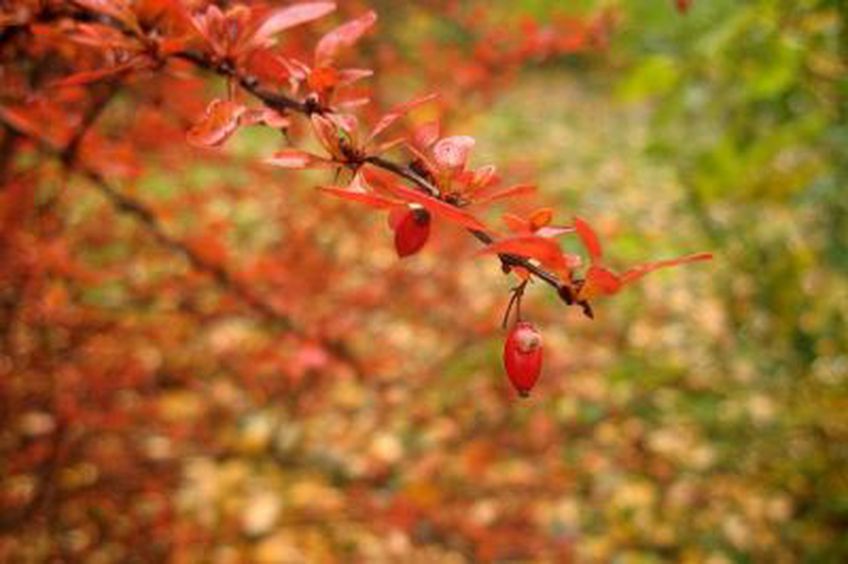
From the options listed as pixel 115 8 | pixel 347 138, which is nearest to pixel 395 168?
pixel 347 138

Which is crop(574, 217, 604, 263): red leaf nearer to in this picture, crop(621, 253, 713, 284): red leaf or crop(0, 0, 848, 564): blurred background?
crop(621, 253, 713, 284): red leaf

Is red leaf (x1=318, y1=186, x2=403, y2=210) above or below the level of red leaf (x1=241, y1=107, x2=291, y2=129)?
below

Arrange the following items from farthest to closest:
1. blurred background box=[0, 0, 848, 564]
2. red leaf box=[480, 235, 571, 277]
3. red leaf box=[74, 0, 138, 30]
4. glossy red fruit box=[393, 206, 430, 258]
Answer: blurred background box=[0, 0, 848, 564]
red leaf box=[74, 0, 138, 30]
glossy red fruit box=[393, 206, 430, 258]
red leaf box=[480, 235, 571, 277]

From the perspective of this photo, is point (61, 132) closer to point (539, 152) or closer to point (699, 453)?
point (699, 453)

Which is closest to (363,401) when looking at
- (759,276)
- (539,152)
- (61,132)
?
(759,276)

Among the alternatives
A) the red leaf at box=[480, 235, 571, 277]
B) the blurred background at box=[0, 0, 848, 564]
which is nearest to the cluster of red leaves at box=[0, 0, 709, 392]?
the red leaf at box=[480, 235, 571, 277]

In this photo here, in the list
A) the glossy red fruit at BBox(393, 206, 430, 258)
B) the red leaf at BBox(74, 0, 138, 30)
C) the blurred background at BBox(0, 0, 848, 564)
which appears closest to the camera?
the glossy red fruit at BBox(393, 206, 430, 258)

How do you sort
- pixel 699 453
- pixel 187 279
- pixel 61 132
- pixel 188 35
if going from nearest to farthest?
pixel 188 35, pixel 61 132, pixel 187 279, pixel 699 453
